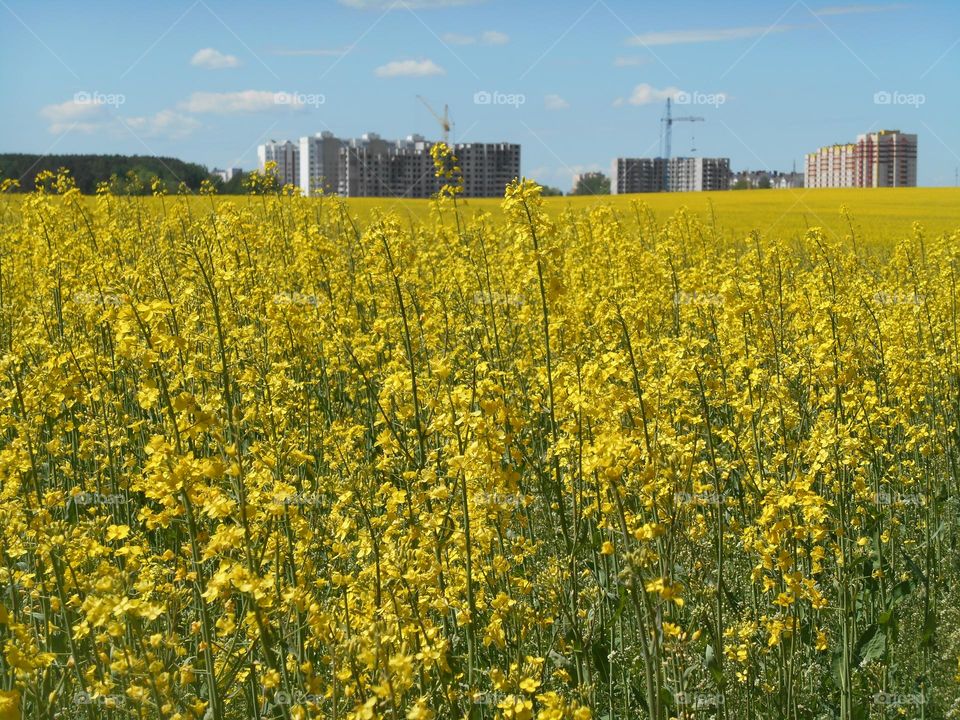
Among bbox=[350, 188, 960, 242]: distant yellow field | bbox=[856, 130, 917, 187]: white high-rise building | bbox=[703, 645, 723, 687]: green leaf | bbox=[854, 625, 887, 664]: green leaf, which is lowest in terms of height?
bbox=[854, 625, 887, 664]: green leaf

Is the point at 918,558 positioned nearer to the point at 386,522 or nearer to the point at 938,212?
the point at 386,522

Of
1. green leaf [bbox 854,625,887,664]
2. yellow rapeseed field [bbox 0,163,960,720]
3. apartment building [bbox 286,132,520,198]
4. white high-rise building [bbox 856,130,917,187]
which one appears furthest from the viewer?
white high-rise building [bbox 856,130,917,187]

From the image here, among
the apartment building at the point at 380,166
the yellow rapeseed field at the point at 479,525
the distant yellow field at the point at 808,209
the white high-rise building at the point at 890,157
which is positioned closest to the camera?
the yellow rapeseed field at the point at 479,525

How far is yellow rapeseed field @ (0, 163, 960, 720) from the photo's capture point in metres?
2.85

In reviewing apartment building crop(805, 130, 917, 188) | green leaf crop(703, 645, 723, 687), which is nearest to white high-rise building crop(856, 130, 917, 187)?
apartment building crop(805, 130, 917, 188)

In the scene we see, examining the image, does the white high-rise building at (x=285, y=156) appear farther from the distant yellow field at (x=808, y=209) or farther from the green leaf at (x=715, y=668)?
the green leaf at (x=715, y=668)

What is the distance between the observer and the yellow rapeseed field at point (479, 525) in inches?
112

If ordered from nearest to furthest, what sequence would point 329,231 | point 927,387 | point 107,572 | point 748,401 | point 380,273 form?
1. point 107,572
2. point 380,273
3. point 748,401
4. point 927,387
5. point 329,231

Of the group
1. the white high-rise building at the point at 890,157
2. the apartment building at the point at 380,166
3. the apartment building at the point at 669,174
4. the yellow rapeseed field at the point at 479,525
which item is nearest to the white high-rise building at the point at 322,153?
the apartment building at the point at 380,166

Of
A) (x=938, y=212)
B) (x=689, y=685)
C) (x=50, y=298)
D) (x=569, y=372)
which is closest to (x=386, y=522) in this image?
(x=569, y=372)

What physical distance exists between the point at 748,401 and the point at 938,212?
111 ft

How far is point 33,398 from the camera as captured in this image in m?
4.23

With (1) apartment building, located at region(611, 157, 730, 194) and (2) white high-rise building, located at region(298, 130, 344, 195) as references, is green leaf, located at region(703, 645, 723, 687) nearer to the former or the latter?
(2) white high-rise building, located at region(298, 130, 344, 195)

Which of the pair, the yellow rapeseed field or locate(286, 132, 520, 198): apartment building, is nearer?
the yellow rapeseed field
